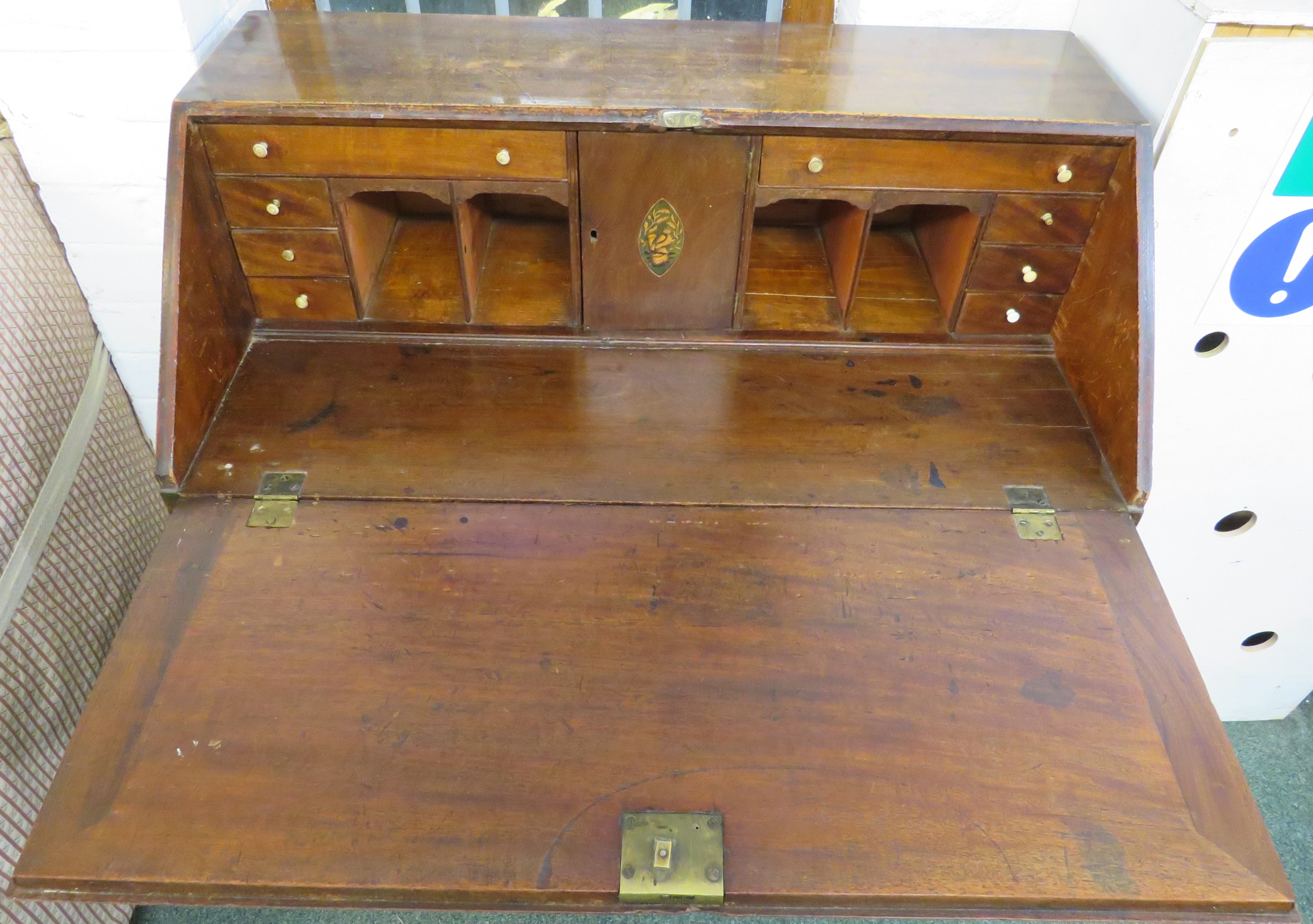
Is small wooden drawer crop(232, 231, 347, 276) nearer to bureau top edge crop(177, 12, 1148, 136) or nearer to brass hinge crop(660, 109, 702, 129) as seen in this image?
bureau top edge crop(177, 12, 1148, 136)

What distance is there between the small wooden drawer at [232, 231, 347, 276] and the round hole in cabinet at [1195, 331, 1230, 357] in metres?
1.59

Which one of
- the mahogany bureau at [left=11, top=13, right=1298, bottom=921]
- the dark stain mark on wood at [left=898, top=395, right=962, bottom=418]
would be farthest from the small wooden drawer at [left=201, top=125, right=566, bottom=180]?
the dark stain mark on wood at [left=898, top=395, right=962, bottom=418]

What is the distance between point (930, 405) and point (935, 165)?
1.24ft

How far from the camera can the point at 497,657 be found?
3.66 ft

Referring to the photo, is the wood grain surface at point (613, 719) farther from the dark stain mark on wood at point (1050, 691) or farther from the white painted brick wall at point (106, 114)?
the white painted brick wall at point (106, 114)

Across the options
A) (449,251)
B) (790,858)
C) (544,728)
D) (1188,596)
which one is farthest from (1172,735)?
(449,251)

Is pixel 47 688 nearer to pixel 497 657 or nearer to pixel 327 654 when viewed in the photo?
pixel 327 654

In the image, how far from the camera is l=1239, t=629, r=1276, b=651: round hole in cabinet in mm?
2225

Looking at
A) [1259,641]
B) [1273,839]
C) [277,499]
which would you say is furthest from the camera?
[1259,641]

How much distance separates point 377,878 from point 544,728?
9.3 inches

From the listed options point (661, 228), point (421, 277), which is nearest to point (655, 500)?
point (661, 228)

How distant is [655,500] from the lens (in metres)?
1.29

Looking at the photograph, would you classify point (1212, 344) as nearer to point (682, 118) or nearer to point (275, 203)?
point (682, 118)

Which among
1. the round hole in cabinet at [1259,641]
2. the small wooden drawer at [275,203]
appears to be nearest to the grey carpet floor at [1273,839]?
the round hole in cabinet at [1259,641]
